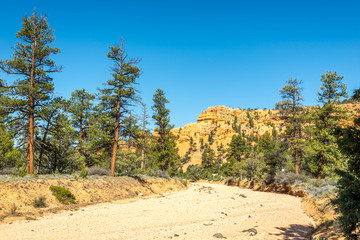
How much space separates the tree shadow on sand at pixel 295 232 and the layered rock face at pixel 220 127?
102640 millimetres

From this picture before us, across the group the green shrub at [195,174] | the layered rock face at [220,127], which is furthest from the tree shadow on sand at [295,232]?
the layered rock face at [220,127]

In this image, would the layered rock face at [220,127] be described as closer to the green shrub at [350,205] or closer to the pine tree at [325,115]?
the pine tree at [325,115]

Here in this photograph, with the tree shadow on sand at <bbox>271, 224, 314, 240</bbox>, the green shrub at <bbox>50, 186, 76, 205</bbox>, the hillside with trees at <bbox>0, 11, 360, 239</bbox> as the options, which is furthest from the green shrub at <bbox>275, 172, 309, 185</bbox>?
the green shrub at <bbox>50, 186, 76, 205</bbox>

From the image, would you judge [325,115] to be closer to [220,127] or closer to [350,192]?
[350,192]

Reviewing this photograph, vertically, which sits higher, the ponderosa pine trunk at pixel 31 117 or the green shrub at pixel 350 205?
the ponderosa pine trunk at pixel 31 117

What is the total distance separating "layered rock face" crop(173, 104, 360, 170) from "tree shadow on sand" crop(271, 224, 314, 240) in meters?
103

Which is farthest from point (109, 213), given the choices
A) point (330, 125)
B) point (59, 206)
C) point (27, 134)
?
point (330, 125)

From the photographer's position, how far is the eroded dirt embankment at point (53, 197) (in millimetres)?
10008

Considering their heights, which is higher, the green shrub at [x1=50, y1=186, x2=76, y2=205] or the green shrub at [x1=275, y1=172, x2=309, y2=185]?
the green shrub at [x1=50, y1=186, x2=76, y2=205]

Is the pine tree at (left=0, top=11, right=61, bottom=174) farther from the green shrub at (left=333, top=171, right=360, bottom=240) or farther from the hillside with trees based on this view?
the green shrub at (left=333, top=171, right=360, bottom=240)

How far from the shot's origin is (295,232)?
8.06 metres

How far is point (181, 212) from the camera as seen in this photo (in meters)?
12.1

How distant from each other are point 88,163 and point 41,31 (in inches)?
591

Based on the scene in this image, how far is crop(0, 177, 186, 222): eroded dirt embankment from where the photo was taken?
10.0 meters
